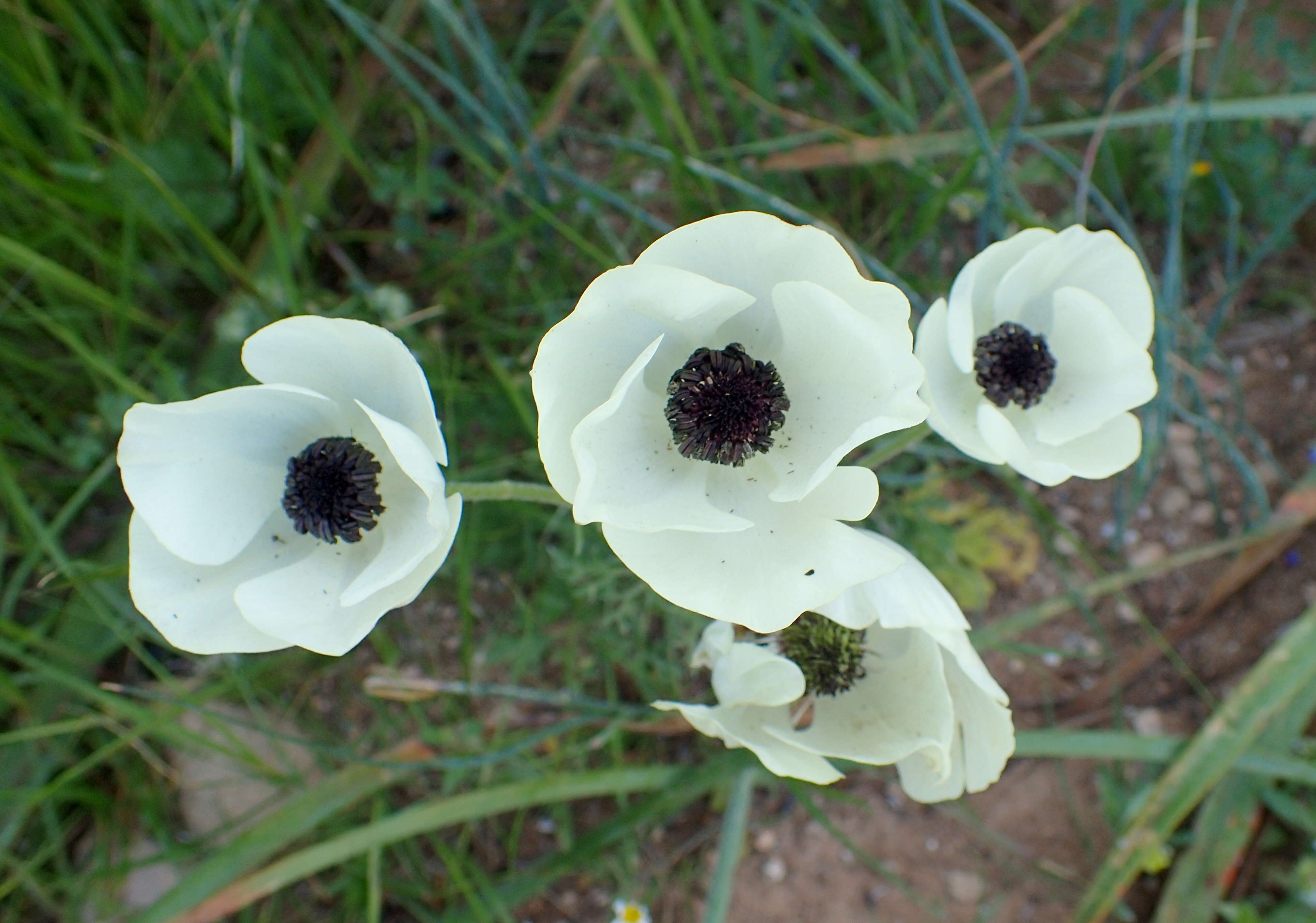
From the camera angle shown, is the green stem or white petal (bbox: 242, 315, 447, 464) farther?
the green stem

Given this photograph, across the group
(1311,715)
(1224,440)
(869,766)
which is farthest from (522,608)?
(1311,715)

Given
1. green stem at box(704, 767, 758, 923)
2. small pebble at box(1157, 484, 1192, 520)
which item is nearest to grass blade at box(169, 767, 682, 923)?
green stem at box(704, 767, 758, 923)

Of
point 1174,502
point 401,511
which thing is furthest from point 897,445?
point 1174,502

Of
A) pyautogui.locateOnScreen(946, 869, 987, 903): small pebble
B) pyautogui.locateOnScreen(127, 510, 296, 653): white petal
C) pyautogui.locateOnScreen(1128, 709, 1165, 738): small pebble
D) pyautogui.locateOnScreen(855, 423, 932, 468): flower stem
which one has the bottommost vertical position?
pyautogui.locateOnScreen(946, 869, 987, 903): small pebble

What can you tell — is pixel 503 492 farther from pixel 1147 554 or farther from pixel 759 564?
pixel 1147 554

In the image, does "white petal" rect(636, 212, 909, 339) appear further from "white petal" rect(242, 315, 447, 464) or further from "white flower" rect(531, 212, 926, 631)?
"white petal" rect(242, 315, 447, 464)

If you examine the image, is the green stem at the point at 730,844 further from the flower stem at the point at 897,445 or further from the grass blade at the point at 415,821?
the flower stem at the point at 897,445

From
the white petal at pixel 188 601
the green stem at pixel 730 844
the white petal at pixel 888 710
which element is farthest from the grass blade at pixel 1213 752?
the white petal at pixel 188 601
